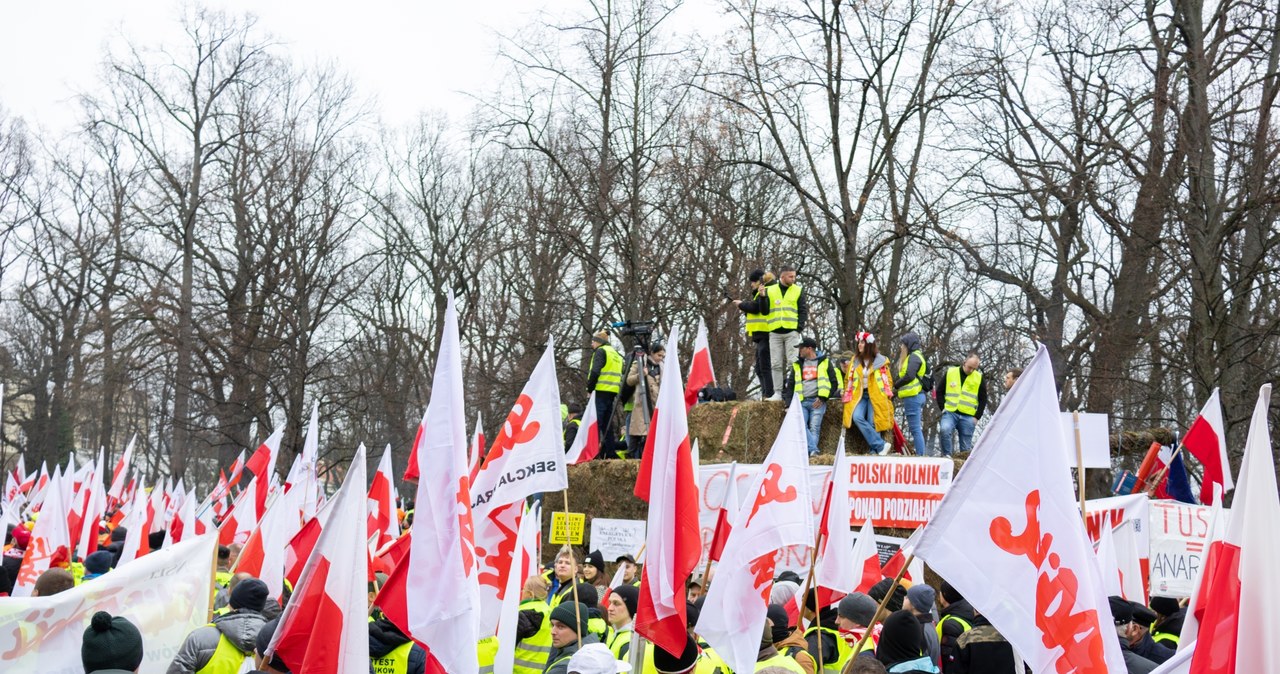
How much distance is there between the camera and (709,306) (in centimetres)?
3116

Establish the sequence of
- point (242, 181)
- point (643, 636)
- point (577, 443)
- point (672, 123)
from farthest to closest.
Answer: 1. point (242, 181)
2. point (672, 123)
3. point (577, 443)
4. point (643, 636)

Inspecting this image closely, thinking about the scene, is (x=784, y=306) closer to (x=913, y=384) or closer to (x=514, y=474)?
(x=913, y=384)

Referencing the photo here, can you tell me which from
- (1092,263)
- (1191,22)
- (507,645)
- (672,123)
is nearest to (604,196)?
(672,123)

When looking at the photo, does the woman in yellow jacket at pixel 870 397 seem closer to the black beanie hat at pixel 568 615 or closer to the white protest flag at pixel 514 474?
the white protest flag at pixel 514 474

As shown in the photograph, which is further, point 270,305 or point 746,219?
point 270,305

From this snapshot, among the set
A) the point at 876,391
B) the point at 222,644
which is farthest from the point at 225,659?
the point at 876,391

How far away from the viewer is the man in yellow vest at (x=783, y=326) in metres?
17.2

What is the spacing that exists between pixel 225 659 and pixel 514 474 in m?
2.23

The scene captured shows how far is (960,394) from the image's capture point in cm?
1636

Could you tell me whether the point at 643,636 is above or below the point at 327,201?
below

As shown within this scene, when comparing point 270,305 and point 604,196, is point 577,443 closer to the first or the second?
point 604,196

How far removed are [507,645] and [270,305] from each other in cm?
2958

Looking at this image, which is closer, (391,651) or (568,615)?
(391,651)

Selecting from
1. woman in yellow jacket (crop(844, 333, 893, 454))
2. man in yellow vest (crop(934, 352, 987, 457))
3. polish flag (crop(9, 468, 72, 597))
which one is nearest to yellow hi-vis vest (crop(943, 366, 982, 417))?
man in yellow vest (crop(934, 352, 987, 457))
